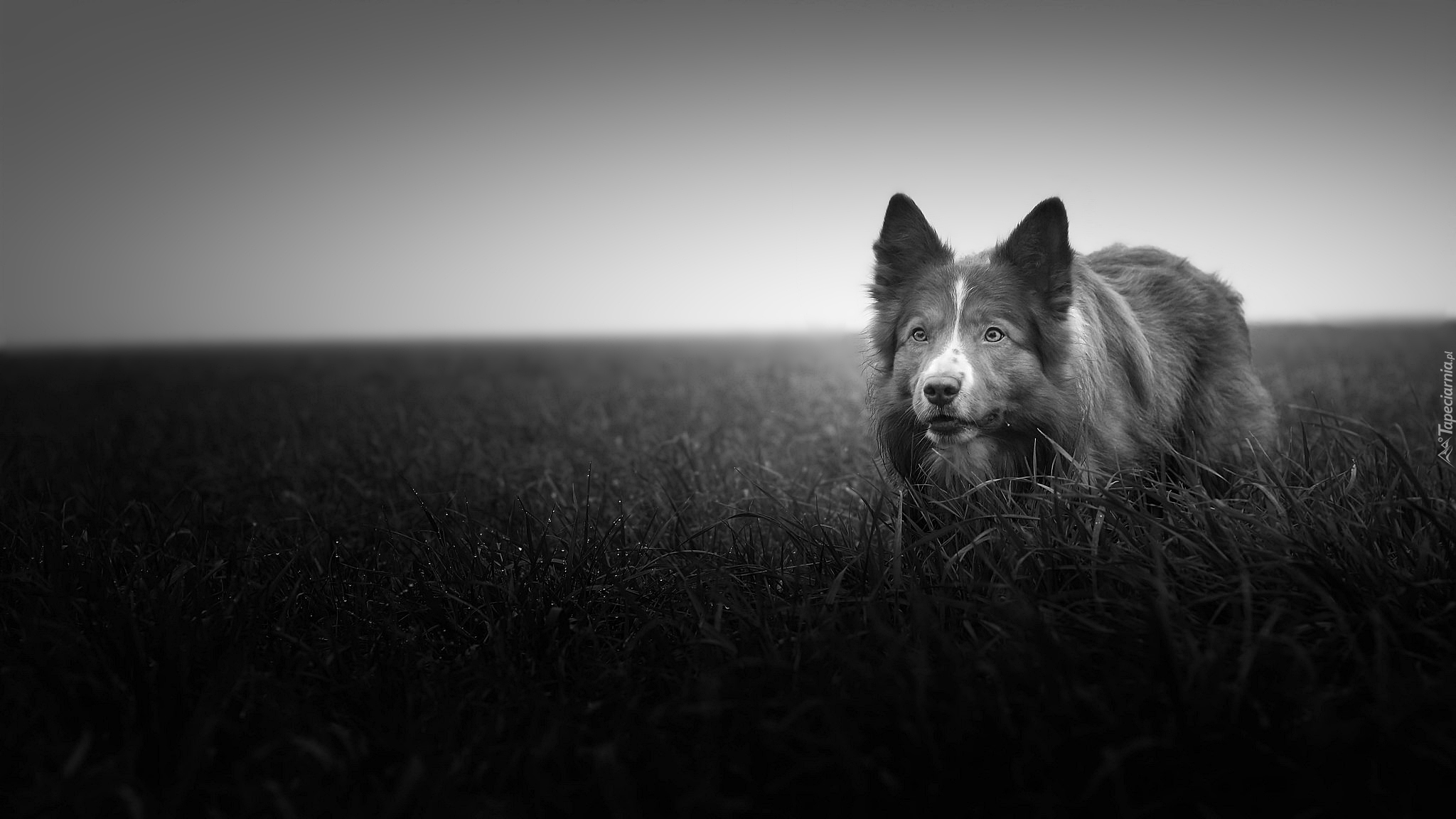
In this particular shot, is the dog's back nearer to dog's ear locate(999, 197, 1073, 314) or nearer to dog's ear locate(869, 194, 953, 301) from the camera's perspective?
dog's ear locate(999, 197, 1073, 314)

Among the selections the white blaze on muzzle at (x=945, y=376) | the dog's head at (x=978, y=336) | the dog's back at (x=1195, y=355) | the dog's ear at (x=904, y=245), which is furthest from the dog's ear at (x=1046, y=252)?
the dog's back at (x=1195, y=355)

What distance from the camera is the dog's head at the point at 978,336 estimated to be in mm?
3271

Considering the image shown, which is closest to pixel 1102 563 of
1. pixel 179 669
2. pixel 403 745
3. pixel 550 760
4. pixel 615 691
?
pixel 615 691

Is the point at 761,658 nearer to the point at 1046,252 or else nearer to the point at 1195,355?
the point at 1046,252

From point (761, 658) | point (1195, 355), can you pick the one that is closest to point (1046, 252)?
point (1195, 355)

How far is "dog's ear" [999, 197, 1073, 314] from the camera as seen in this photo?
3.34 m

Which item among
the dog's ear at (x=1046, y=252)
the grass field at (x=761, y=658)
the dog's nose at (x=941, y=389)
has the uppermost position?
the dog's ear at (x=1046, y=252)

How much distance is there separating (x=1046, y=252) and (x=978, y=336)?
0.46 m

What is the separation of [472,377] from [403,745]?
13.8 meters

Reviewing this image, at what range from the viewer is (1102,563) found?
7.84 feet

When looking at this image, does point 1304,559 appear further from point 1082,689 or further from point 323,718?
point 323,718

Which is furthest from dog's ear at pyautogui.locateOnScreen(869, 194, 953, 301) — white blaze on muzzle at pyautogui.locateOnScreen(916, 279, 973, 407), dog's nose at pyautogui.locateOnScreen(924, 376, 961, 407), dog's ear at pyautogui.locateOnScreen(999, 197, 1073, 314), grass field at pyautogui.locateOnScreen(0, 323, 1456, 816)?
grass field at pyautogui.locateOnScreen(0, 323, 1456, 816)

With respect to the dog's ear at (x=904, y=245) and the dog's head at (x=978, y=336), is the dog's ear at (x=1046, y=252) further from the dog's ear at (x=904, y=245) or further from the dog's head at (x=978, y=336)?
the dog's ear at (x=904, y=245)

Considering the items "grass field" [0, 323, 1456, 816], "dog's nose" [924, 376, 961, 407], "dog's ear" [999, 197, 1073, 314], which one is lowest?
"grass field" [0, 323, 1456, 816]
